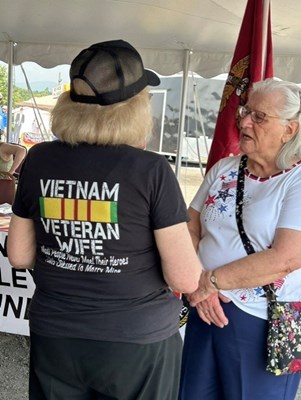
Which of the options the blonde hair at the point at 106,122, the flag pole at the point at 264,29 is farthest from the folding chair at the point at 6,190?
the blonde hair at the point at 106,122

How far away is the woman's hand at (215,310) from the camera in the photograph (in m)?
1.48

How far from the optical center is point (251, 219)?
1.40m

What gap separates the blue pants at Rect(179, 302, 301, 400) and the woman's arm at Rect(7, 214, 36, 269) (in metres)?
0.65

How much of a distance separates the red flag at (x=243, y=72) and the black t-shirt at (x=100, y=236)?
116cm

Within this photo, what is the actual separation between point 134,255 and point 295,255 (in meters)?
0.52

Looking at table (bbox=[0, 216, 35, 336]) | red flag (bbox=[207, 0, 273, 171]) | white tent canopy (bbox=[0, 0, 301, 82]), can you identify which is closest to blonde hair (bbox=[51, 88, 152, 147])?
red flag (bbox=[207, 0, 273, 171])

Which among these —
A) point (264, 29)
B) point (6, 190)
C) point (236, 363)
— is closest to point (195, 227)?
point (236, 363)

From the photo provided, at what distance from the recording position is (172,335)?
3.85 ft

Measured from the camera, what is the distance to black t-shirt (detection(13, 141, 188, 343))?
3.39ft

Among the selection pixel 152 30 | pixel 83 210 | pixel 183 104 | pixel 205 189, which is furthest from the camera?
pixel 183 104

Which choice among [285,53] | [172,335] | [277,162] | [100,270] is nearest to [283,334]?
[172,335]

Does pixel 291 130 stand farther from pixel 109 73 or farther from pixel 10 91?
pixel 10 91

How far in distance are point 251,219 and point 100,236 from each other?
546 millimetres

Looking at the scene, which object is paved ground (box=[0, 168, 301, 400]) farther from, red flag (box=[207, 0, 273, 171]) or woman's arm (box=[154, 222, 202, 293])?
woman's arm (box=[154, 222, 202, 293])
